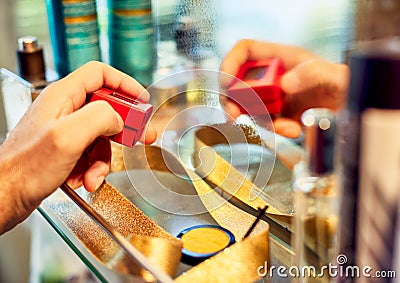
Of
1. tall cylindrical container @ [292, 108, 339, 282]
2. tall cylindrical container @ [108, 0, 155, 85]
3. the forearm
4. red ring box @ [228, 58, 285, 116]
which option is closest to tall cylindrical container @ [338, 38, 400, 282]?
tall cylindrical container @ [292, 108, 339, 282]

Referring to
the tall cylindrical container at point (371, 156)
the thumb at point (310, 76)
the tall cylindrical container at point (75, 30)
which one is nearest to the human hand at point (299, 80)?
the thumb at point (310, 76)

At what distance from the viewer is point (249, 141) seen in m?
0.50

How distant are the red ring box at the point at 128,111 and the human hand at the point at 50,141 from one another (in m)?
0.01

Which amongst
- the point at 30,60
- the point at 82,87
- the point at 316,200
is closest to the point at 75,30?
the point at 30,60

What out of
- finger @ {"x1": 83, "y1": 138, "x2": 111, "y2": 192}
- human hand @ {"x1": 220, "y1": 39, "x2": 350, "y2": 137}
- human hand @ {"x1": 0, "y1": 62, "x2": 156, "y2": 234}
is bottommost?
finger @ {"x1": 83, "y1": 138, "x2": 111, "y2": 192}

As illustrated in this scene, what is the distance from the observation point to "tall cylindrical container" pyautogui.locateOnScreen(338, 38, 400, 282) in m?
0.24

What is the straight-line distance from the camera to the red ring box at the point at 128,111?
18.8 inches

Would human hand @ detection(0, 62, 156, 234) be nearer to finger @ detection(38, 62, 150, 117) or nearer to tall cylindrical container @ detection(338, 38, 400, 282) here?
finger @ detection(38, 62, 150, 117)

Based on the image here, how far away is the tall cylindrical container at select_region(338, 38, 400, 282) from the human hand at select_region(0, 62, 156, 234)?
220 millimetres

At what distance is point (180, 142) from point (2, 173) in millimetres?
194

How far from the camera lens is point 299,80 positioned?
1.39ft

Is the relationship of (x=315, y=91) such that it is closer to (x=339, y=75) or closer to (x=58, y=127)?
(x=339, y=75)

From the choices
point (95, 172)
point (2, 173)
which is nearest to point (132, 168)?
point (95, 172)

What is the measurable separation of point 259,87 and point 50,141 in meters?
0.18
